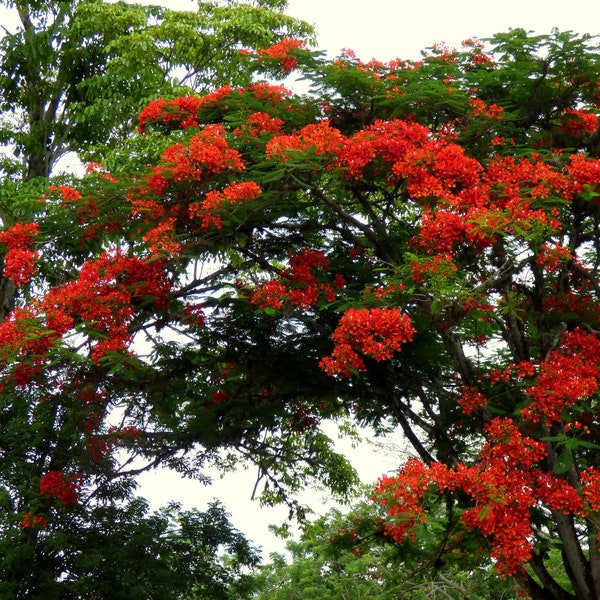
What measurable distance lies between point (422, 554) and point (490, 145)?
180 inches

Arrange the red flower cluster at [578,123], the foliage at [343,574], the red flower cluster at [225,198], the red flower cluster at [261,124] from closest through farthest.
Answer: the red flower cluster at [225,198] → the red flower cluster at [261,124] → the red flower cluster at [578,123] → the foliage at [343,574]

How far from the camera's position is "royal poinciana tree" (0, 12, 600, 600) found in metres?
7.01

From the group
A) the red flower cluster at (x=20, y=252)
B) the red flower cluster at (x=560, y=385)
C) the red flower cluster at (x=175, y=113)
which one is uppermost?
the red flower cluster at (x=175, y=113)

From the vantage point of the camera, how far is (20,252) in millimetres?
8297

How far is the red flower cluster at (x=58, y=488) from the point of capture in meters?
10.1

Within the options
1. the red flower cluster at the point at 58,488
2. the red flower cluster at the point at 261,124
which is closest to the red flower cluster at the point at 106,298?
the red flower cluster at the point at 261,124

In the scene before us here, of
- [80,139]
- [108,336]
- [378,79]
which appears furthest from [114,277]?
[80,139]

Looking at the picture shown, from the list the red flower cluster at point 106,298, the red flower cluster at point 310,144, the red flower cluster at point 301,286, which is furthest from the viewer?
the red flower cluster at point 301,286

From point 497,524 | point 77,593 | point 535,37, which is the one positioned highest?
point 535,37

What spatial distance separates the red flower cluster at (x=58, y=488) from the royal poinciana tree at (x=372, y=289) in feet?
0.12

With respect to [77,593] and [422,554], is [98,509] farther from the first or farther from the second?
[422,554]

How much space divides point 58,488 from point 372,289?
5.07m

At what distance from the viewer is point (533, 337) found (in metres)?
9.50

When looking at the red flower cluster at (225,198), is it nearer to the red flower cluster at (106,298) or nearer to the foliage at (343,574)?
the red flower cluster at (106,298)
